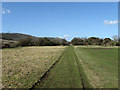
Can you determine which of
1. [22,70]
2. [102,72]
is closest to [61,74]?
[22,70]

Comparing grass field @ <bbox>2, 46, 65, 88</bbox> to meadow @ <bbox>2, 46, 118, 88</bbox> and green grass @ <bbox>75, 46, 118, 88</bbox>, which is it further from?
green grass @ <bbox>75, 46, 118, 88</bbox>

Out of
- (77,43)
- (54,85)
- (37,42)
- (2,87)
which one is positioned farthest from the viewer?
(77,43)

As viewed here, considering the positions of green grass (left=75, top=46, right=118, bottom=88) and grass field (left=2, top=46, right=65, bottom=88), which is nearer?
grass field (left=2, top=46, right=65, bottom=88)

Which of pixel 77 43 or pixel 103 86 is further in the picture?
pixel 77 43

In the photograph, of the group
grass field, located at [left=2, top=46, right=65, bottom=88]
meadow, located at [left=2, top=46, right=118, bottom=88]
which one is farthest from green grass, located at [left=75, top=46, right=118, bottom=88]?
grass field, located at [left=2, top=46, right=65, bottom=88]

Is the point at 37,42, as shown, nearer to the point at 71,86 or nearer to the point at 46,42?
the point at 46,42

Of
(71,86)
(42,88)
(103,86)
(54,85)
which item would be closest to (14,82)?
(42,88)

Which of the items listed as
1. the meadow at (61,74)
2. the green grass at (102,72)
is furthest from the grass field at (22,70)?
the green grass at (102,72)

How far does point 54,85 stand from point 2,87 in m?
2.27

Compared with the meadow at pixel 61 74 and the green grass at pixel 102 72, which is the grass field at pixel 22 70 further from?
the green grass at pixel 102 72

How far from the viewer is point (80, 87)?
17.4 ft

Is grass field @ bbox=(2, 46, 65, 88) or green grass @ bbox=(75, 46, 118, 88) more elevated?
grass field @ bbox=(2, 46, 65, 88)

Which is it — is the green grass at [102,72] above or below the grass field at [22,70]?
below

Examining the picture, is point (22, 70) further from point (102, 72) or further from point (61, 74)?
point (102, 72)
